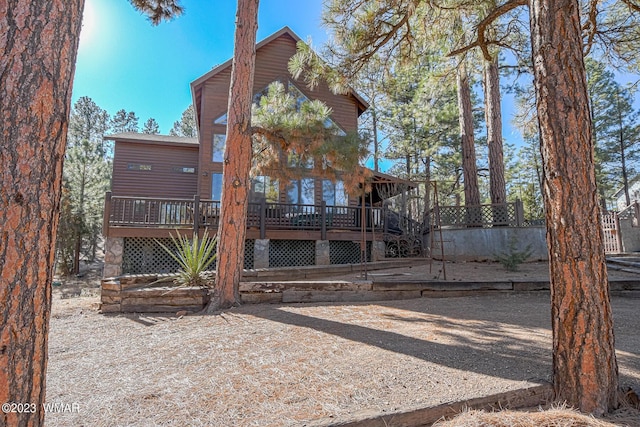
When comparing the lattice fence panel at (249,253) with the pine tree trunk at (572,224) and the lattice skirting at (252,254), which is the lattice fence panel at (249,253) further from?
the pine tree trunk at (572,224)

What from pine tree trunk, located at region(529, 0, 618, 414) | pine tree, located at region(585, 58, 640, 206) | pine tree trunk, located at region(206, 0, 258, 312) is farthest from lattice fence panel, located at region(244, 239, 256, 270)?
pine tree, located at region(585, 58, 640, 206)

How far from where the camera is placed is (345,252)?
421 inches

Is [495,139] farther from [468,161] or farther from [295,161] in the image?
[295,161]

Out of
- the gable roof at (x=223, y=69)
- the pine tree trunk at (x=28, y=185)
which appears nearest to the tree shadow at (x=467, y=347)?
the pine tree trunk at (x=28, y=185)

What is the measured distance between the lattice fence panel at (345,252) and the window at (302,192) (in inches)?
79.7

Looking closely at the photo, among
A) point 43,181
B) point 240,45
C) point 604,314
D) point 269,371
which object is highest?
point 240,45

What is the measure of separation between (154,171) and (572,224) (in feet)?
42.9

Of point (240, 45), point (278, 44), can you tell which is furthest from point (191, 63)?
point (240, 45)

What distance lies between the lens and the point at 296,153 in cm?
642

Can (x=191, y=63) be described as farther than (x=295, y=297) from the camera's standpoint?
Yes

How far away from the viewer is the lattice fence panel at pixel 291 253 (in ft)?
32.3

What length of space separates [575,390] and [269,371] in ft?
6.76

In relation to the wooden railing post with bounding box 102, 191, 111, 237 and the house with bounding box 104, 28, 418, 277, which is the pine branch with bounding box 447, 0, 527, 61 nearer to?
the house with bounding box 104, 28, 418, 277

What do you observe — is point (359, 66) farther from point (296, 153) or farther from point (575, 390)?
point (575, 390)
